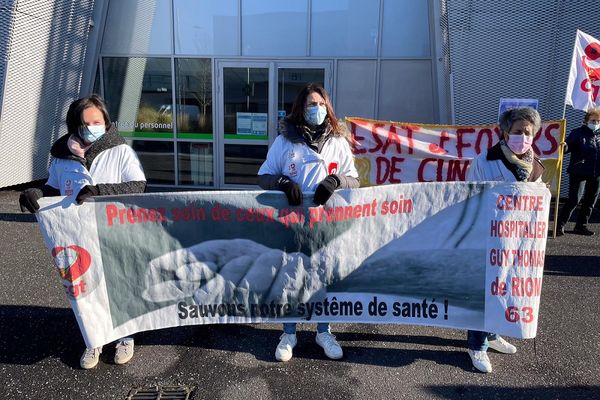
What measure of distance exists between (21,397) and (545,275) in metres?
4.90

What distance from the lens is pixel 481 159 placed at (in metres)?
3.10

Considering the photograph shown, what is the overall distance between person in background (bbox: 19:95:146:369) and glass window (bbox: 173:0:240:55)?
249 inches

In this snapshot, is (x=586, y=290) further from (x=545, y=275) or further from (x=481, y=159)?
(x=481, y=159)

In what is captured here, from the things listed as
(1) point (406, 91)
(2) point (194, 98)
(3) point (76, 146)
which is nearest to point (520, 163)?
(3) point (76, 146)

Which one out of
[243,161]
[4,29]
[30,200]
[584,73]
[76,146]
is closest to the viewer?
[30,200]

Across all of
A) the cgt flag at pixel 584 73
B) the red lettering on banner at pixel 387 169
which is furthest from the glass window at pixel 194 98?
the cgt flag at pixel 584 73

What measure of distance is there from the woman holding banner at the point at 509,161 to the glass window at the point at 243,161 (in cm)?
627

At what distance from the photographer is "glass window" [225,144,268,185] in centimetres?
901

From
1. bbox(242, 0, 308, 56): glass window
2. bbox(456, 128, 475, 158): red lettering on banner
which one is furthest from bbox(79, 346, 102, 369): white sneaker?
bbox(242, 0, 308, 56): glass window

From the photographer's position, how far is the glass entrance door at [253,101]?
28.7ft

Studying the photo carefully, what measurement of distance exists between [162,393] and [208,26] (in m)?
7.78

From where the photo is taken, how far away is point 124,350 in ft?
10.2

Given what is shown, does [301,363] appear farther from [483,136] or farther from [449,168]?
[483,136]

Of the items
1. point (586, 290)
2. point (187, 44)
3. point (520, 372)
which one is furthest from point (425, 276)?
point (187, 44)
